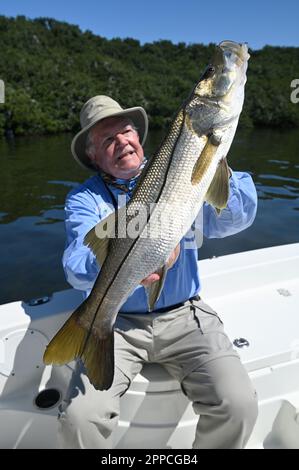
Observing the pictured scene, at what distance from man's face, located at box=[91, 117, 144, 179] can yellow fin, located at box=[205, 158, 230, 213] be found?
43.2 inches

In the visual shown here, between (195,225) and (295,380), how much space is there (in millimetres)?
1269

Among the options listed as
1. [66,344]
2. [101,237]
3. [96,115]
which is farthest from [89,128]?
[66,344]

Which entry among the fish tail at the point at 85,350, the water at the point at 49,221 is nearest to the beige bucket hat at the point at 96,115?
the fish tail at the point at 85,350

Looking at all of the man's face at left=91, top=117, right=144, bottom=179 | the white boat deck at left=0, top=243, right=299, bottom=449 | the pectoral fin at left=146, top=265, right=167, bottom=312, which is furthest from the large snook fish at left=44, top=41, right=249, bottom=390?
the man's face at left=91, top=117, right=144, bottom=179

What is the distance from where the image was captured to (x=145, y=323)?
112 inches

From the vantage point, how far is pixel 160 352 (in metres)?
2.75

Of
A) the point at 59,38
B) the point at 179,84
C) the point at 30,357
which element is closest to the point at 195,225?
the point at 30,357

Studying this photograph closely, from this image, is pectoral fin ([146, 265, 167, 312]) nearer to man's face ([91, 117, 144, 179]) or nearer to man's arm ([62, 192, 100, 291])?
man's arm ([62, 192, 100, 291])

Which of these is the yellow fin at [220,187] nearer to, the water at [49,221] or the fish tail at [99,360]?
the fish tail at [99,360]

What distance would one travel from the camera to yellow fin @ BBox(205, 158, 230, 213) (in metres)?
2.18

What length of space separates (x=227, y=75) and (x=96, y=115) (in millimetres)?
1347

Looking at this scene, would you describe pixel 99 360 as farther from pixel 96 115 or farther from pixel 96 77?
pixel 96 77

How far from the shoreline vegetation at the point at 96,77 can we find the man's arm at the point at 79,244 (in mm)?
42807

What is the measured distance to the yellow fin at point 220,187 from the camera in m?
2.18
